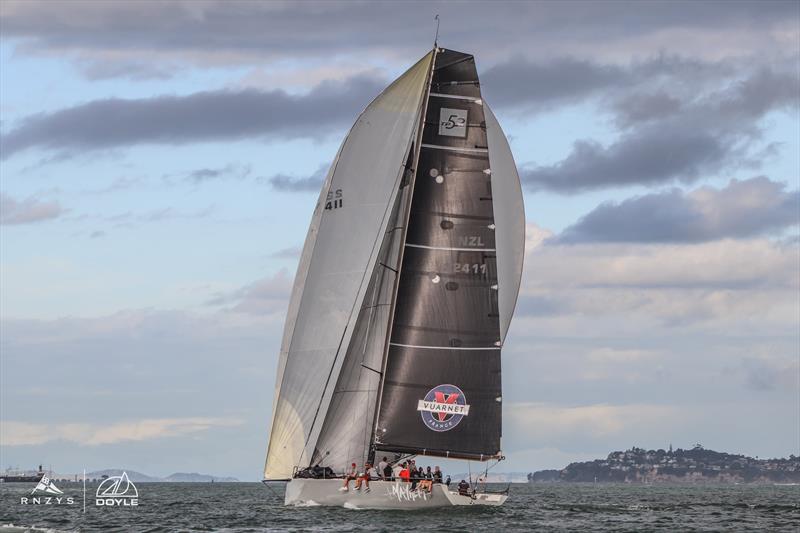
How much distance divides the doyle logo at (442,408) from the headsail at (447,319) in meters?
0.04

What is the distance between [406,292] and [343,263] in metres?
3.03

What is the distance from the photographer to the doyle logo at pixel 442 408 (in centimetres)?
5094

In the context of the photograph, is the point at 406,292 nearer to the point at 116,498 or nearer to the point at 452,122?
the point at 452,122

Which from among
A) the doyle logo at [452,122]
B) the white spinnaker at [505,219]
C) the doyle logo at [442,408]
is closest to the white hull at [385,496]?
the doyle logo at [442,408]

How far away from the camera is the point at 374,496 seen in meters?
48.3

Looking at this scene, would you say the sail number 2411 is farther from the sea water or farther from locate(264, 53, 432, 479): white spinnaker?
the sea water

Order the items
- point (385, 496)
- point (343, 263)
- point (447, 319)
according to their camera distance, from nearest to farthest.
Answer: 1. point (385, 496)
2. point (447, 319)
3. point (343, 263)

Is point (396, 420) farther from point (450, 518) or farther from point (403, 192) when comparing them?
point (403, 192)

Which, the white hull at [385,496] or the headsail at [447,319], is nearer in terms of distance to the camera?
the white hull at [385,496]

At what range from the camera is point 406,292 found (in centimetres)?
5106

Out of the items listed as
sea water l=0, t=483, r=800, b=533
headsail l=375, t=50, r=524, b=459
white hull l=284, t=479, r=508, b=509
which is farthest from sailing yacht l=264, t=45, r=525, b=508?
sea water l=0, t=483, r=800, b=533

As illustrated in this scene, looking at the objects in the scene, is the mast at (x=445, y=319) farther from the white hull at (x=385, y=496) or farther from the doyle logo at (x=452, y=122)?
the white hull at (x=385, y=496)

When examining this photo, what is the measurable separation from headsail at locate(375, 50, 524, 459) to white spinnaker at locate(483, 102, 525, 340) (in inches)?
44.4

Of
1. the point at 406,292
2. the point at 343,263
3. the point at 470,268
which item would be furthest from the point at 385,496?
the point at 343,263
